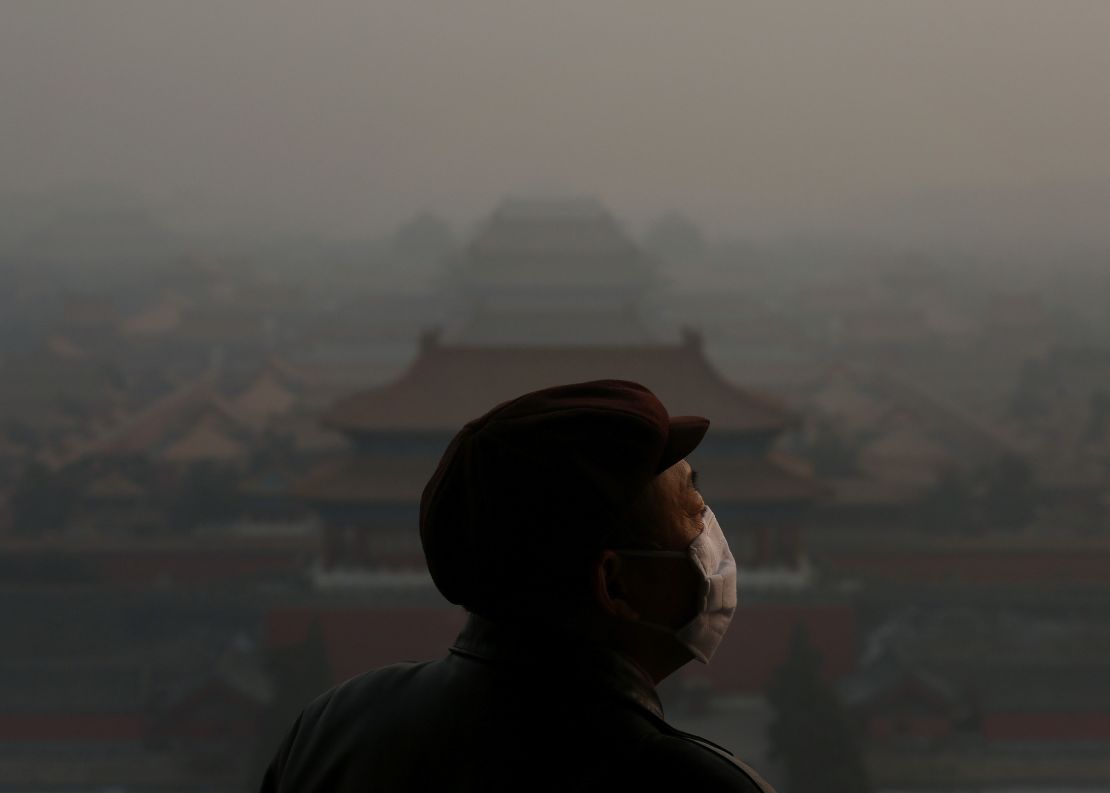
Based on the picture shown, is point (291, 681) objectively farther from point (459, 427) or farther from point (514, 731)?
point (514, 731)

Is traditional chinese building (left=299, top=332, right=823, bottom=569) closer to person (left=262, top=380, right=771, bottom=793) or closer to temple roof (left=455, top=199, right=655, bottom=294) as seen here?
temple roof (left=455, top=199, right=655, bottom=294)

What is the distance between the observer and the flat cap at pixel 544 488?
2.21ft

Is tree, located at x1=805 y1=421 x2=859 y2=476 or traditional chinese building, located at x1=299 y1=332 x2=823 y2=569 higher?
traditional chinese building, located at x1=299 y1=332 x2=823 y2=569

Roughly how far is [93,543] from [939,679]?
13.1 ft

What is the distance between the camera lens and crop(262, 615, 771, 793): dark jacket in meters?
0.65

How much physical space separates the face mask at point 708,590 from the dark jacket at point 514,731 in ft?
0.10

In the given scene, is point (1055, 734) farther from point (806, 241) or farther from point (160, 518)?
point (806, 241)

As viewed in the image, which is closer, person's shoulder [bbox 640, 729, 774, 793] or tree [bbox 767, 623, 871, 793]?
person's shoulder [bbox 640, 729, 774, 793]

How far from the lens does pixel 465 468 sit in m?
0.69

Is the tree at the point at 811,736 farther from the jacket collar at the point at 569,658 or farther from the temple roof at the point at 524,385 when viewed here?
the jacket collar at the point at 569,658

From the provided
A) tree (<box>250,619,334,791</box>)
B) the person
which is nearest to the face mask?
the person

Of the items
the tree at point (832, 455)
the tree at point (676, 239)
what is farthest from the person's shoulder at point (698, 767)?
the tree at point (676, 239)

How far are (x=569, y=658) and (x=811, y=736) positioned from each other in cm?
488

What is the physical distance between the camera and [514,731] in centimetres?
68
